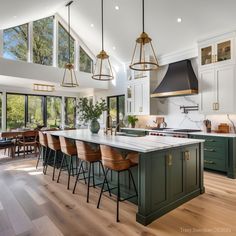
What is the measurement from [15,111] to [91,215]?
7.16 meters

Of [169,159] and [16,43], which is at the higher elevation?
[16,43]

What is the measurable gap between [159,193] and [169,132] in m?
2.87

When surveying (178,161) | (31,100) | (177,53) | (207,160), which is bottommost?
(207,160)

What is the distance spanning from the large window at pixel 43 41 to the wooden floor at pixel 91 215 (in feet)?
17.2

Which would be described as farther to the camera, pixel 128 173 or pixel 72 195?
pixel 72 195

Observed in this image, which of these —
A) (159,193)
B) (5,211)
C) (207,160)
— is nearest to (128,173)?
(159,193)

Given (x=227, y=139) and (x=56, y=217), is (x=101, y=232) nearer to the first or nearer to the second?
(x=56, y=217)

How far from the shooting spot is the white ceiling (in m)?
4.33

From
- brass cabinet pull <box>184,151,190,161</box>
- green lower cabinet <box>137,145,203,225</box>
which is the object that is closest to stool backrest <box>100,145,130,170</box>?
green lower cabinet <box>137,145,203,225</box>

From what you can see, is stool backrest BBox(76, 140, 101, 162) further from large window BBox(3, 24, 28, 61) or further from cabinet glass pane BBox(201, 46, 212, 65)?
large window BBox(3, 24, 28, 61)

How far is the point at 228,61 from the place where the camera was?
4.54 metres

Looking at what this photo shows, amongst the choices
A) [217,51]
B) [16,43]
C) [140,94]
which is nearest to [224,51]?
[217,51]

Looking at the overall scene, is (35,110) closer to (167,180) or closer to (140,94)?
(140,94)

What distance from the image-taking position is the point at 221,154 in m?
4.41
